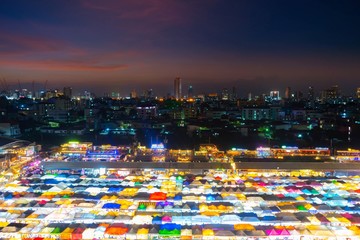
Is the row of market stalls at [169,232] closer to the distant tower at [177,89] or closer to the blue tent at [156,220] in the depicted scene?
the blue tent at [156,220]

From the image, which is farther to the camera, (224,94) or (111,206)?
(224,94)

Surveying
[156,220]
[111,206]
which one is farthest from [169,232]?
[111,206]

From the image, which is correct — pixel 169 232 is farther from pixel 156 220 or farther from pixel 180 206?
pixel 180 206

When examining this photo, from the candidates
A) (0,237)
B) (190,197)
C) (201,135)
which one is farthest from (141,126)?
(0,237)

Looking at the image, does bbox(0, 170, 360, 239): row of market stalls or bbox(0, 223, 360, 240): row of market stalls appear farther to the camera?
bbox(0, 170, 360, 239): row of market stalls

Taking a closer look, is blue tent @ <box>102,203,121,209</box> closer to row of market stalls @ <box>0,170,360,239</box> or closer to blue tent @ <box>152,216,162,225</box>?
row of market stalls @ <box>0,170,360,239</box>

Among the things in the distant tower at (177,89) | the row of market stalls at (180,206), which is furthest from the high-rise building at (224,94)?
the row of market stalls at (180,206)

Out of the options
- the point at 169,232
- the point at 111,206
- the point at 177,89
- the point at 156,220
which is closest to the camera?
the point at 169,232

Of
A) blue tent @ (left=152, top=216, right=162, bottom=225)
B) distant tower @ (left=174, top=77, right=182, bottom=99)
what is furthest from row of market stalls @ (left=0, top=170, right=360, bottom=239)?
distant tower @ (left=174, top=77, right=182, bottom=99)
